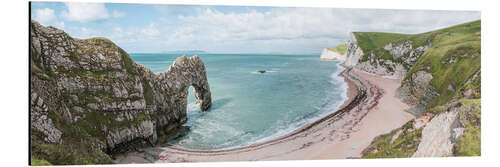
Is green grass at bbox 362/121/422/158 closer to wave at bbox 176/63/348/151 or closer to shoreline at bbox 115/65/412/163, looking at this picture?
shoreline at bbox 115/65/412/163

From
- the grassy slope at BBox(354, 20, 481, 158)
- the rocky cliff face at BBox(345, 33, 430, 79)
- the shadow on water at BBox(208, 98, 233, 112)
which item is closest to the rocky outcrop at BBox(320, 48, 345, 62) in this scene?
the rocky cliff face at BBox(345, 33, 430, 79)

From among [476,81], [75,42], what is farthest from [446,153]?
[75,42]

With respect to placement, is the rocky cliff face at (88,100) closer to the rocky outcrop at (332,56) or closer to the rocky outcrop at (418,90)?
the rocky outcrop at (418,90)

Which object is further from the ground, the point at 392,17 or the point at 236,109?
the point at 392,17

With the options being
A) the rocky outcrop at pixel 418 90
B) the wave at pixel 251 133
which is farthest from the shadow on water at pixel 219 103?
the rocky outcrop at pixel 418 90

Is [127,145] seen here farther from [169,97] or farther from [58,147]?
[169,97]

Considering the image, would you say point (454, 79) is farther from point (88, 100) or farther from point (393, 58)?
point (393, 58)

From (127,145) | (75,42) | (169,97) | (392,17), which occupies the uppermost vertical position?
(392,17)
